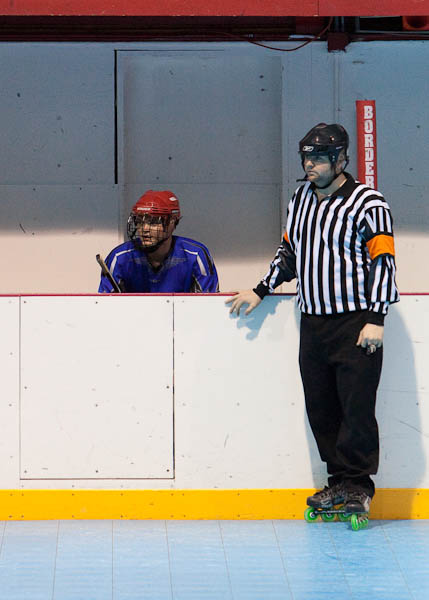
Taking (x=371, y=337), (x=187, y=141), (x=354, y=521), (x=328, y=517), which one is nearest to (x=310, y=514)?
(x=328, y=517)

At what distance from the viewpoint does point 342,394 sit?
16.0 feet

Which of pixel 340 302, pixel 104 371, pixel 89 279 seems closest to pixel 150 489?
pixel 104 371

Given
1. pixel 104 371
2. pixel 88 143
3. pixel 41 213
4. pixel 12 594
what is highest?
pixel 88 143

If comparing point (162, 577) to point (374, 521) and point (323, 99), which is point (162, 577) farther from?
point (323, 99)

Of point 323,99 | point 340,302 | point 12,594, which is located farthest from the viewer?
point 323,99

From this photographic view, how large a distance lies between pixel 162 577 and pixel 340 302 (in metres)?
1.37

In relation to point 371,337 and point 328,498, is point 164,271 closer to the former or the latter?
point 371,337

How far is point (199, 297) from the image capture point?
199 inches

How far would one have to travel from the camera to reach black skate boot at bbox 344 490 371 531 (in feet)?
15.8

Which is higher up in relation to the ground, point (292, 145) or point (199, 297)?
point (292, 145)

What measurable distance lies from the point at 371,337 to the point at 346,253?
0.37 m

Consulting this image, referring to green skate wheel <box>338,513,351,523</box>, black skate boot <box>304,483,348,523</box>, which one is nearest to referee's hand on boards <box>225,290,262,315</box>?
black skate boot <box>304,483,348,523</box>

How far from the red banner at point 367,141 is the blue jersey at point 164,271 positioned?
2101 mm
